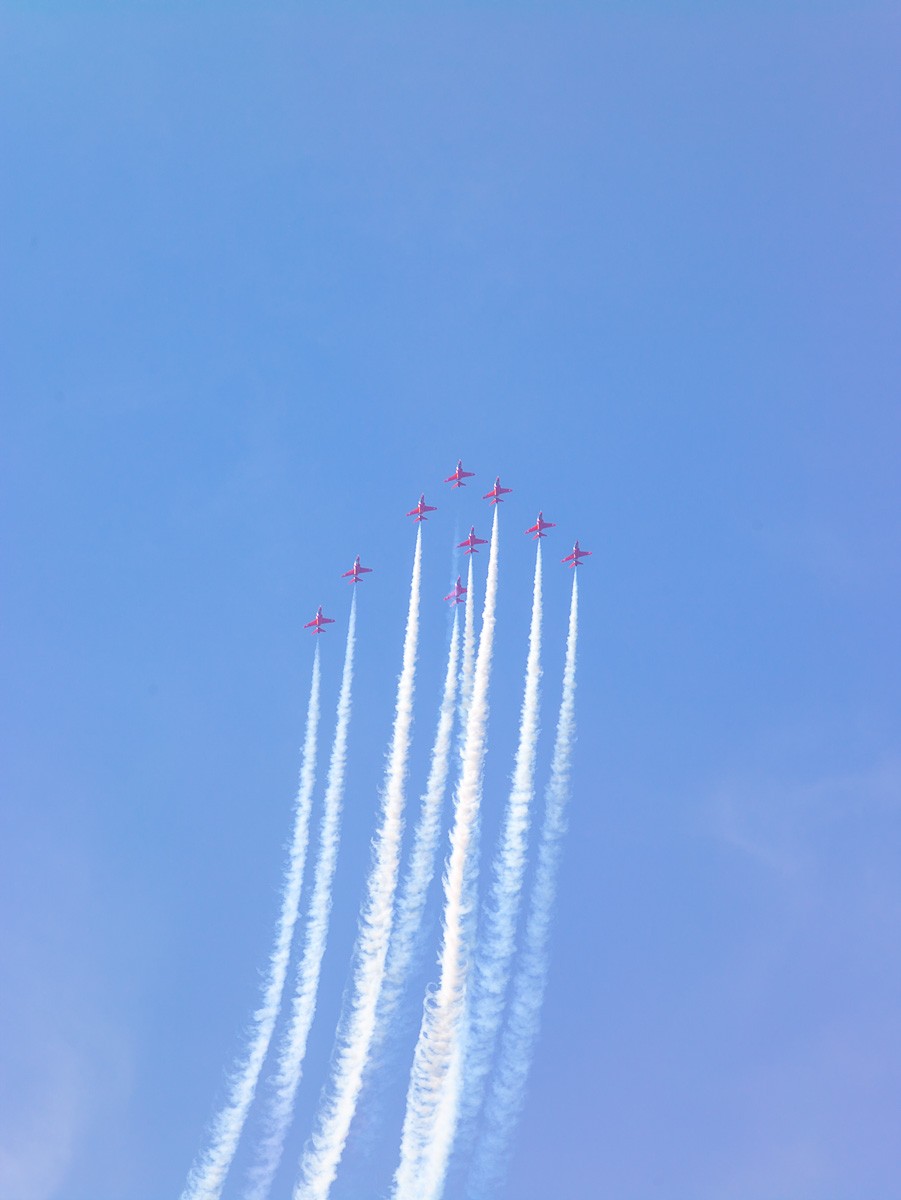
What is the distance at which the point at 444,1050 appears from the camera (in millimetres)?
70750

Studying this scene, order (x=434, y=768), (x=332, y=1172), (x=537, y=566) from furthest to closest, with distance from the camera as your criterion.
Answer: (x=537, y=566)
(x=434, y=768)
(x=332, y=1172)

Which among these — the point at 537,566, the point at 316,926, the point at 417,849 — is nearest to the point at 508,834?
the point at 417,849

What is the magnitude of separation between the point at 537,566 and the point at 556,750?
1008 cm

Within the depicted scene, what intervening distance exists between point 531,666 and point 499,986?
13.3 m

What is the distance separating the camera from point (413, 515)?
284ft

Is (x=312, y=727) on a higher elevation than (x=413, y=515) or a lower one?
lower

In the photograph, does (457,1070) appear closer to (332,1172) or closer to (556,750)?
(332,1172)

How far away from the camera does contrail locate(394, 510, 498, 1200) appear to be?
228 ft

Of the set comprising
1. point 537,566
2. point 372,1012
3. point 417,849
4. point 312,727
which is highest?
point 537,566

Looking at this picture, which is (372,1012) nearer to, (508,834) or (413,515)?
(508,834)

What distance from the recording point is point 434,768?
7600 centimetres

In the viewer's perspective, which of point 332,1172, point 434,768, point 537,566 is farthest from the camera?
point 537,566

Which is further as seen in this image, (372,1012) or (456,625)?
(456,625)

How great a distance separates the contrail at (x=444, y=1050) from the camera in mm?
69625
